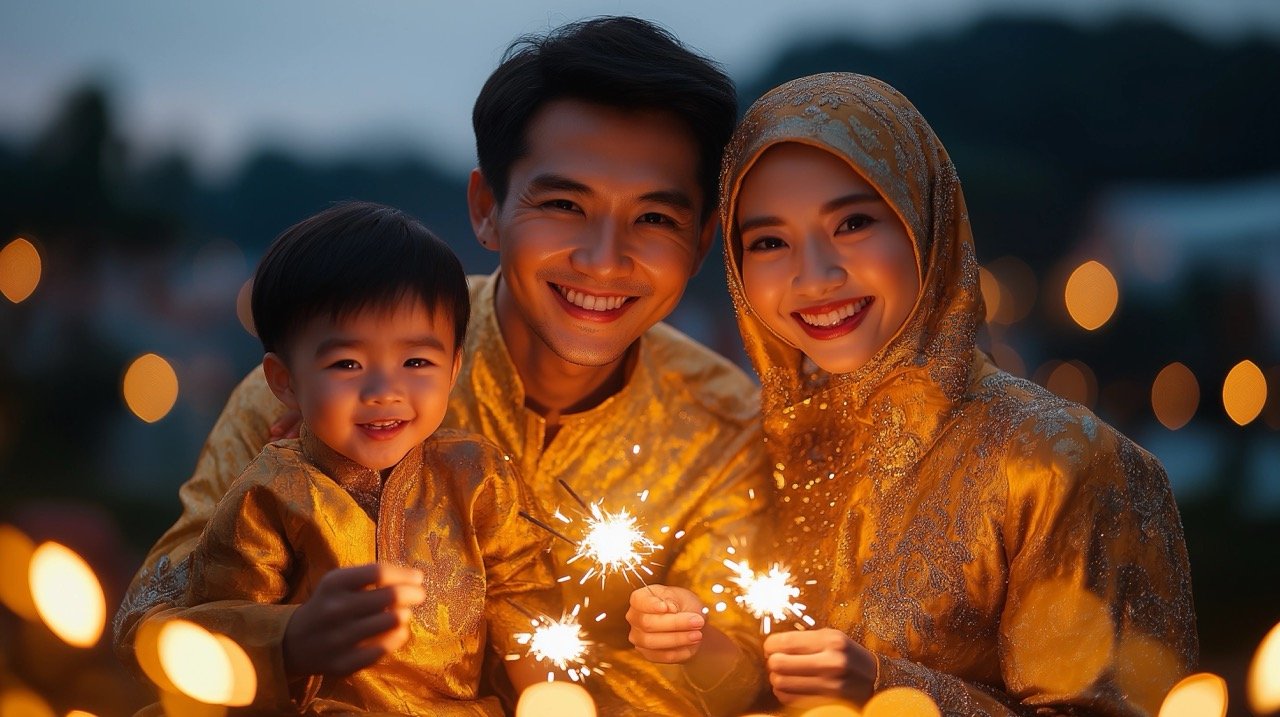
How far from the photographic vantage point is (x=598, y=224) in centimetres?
227

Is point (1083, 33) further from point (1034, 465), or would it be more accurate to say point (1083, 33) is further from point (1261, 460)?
point (1034, 465)

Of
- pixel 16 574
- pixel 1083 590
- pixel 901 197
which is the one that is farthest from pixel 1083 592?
pixel 16 574

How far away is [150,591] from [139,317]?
3738mm

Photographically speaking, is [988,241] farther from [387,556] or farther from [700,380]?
[387,556]

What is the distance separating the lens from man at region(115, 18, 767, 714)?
2258mm

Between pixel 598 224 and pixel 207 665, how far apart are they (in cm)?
104

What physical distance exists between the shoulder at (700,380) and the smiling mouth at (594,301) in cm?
32

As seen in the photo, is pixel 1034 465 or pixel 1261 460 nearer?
pixel 1034 465

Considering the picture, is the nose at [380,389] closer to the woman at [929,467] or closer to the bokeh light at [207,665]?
the bokeh light at [207,665]

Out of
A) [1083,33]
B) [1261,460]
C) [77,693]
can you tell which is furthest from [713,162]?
[1261,460]

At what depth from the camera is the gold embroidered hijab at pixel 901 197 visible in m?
2.01

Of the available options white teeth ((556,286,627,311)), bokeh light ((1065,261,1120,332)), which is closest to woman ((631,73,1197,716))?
white teeth ((556,286,627,311))

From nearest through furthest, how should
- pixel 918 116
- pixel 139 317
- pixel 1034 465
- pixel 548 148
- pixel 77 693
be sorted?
pixel 1034 465 < pixel 918 116 < pixel 548 148 < pixel 77 693 < pixel 139 317

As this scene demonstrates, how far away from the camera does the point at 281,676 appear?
5.64 feet
